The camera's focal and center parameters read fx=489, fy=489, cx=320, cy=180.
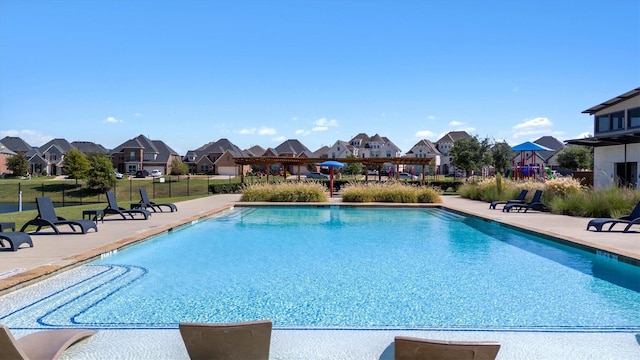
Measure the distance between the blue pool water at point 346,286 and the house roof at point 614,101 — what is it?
702 inches

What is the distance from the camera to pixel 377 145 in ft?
285

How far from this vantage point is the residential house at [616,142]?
19.5 meters

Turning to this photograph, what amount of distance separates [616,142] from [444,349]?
21.9m

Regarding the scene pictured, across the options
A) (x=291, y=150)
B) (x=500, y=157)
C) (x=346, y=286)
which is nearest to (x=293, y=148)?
(x=291, y=150)

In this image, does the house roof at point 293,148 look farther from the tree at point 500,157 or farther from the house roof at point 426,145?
the tree at point 500,157

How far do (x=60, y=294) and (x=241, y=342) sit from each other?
3.81 meters

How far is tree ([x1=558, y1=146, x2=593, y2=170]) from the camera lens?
56.7 metres

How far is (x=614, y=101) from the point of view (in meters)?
26.0

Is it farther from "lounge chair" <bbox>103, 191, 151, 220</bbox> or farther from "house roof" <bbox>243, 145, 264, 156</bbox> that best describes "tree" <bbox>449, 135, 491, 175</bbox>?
"house roof" <bbox>243, 145, 264, 156</bbox>

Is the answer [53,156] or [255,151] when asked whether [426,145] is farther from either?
[53,156]

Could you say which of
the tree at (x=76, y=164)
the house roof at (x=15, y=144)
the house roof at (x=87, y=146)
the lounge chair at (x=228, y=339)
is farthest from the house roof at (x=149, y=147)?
the lounge chair at (x=228, y=339)

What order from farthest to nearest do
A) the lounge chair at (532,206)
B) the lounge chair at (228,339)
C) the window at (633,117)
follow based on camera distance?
the window at (633,117) → the lounge chair at (532,206) → the lounge chair at (228,339)

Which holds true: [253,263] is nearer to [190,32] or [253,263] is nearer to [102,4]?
[102,4]

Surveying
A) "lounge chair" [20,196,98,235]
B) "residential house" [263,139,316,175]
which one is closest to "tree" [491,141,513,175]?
"residential house" [263,139,316,175]
